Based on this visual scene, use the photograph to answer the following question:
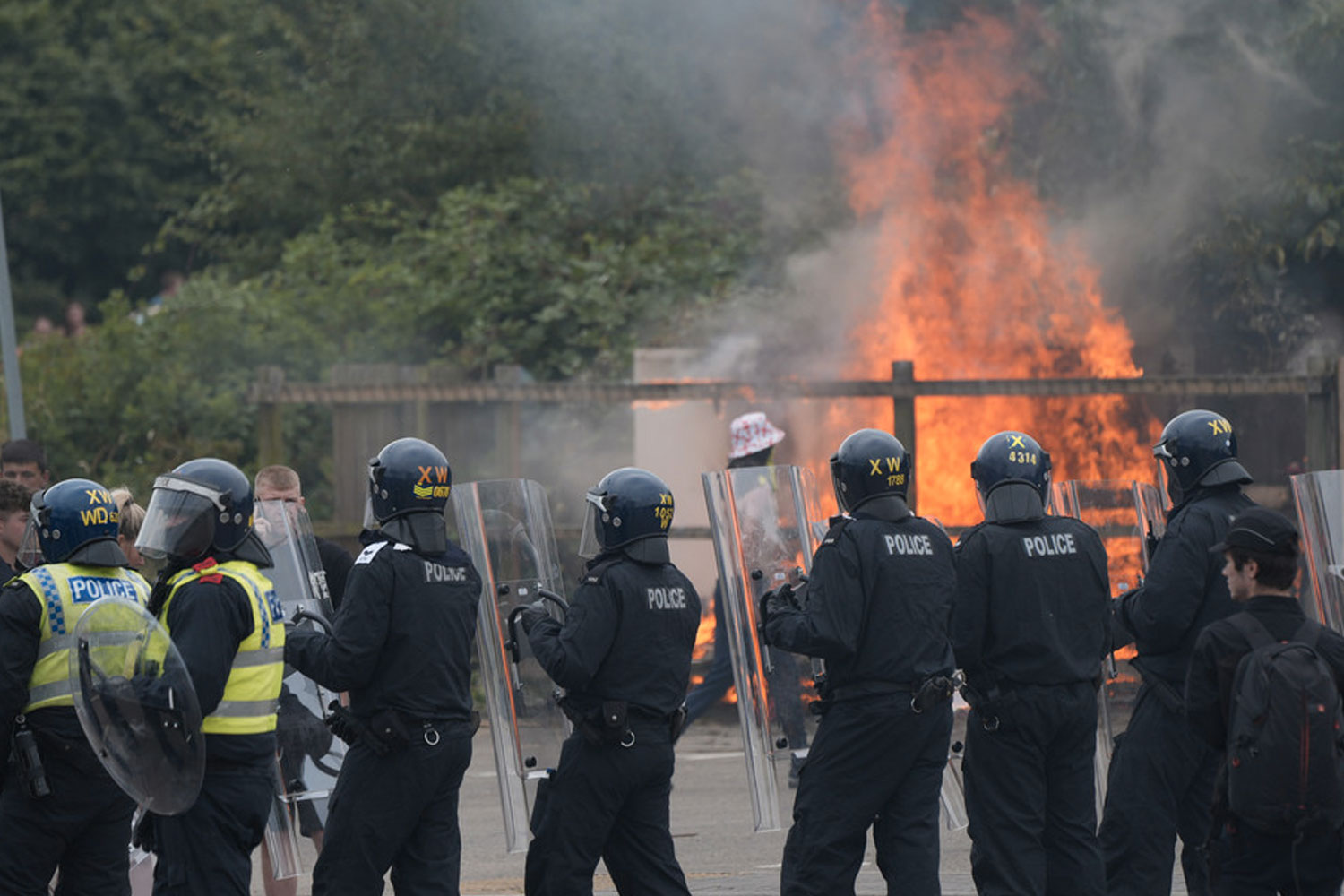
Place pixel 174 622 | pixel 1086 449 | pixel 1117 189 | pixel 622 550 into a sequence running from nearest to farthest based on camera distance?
1. pixel 174 622
2. pixel 622 550
3. pixel 1086 449
4. pixel 1117 189

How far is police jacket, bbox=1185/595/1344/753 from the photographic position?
5188 mm

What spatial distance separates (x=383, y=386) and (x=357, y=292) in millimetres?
3614

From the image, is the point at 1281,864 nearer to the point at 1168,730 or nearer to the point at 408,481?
the point at 1168,730

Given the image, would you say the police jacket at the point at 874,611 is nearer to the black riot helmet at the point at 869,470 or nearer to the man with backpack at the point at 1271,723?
the black riot helmet at the point at 869,470

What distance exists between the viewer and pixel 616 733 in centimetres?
625

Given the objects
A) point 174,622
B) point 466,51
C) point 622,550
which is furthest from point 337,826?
point 466,51

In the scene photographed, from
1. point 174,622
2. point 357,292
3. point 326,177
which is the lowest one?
point 174,622

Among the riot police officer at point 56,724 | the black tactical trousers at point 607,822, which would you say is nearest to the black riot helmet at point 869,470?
the black tactical trousers at point 607,822

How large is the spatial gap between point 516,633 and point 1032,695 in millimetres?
1844

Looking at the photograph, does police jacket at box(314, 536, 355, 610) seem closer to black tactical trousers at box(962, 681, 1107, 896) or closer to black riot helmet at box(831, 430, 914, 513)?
black riot helmet at box(831, 430, 914, 513)

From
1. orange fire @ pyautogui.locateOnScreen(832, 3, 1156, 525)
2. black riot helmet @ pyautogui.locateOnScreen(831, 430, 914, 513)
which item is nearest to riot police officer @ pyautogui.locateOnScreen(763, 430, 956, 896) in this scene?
black riot helmet @ pyautogui.locateOnScreen(831, 430, 914, 513)

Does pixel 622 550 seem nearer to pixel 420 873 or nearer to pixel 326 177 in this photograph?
pixel 420 873

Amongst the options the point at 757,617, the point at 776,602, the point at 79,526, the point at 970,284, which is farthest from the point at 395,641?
the point at 970,284

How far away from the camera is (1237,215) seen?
1270 centimetres
